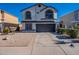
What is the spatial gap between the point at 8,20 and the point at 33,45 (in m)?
1.26

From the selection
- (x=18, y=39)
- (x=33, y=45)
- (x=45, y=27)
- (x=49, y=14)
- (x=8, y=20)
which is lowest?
(x=33, y=45)

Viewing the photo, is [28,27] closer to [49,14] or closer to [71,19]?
[49,14]

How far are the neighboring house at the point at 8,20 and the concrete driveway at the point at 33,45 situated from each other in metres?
0.40

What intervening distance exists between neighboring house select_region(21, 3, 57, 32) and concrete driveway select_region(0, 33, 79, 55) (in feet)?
0.97

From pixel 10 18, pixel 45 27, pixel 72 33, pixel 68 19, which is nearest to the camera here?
pixel 10 18

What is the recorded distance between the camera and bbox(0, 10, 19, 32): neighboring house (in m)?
9.36

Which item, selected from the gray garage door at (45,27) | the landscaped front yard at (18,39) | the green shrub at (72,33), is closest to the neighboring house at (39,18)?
the gray garage door at (45,27)

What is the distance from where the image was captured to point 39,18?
9.60 metres

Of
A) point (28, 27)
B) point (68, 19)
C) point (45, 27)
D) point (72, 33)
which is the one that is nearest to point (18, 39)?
point (28, 27)

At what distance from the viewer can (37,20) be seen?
9.65 meters

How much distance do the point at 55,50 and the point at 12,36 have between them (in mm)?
1736
